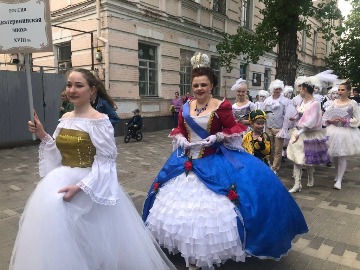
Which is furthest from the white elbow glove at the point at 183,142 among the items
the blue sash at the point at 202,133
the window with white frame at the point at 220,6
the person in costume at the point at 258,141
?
the window with white frame at the point at 220,6

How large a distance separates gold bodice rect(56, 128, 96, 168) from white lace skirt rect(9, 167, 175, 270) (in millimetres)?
65

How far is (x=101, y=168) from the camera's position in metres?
2.41

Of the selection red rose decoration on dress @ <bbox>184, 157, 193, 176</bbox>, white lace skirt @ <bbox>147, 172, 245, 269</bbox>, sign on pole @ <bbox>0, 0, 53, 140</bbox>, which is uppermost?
sign on pole @ <bbox>0, 0, 53, 140</bbox>

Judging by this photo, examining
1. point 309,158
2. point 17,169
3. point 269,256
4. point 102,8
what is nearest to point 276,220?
point 269,256

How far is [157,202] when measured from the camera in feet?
10.5

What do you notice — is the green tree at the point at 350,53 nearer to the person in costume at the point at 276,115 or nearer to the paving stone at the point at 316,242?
the person in costume at the point at 276,115

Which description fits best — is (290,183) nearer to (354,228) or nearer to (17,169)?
(354,228)

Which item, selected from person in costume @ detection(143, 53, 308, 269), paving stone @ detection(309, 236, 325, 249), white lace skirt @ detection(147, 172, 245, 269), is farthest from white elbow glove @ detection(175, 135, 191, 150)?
paving stone @ detection(309, 236, 325, 249)

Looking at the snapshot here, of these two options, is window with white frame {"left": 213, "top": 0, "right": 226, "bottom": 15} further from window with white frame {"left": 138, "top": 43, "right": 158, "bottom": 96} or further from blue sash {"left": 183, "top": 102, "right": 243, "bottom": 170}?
blue sash {"left": 183, "top": 102, "right": 243, "bottom": 170}

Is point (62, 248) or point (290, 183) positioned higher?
point (62, 248)

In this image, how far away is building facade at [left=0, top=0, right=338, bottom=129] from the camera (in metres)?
11.1

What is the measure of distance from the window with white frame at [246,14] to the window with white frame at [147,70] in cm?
832

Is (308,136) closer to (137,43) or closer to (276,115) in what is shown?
(276,115)

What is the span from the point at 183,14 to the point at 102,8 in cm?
440
